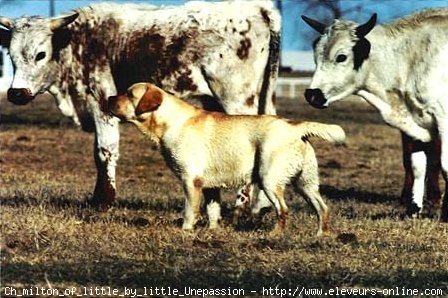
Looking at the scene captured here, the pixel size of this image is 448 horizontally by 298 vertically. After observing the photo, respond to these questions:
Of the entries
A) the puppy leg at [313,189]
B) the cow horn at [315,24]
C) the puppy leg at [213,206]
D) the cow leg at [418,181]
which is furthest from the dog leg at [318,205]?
the cow horn at [315,24]

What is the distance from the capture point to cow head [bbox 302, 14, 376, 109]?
10875 millimetres

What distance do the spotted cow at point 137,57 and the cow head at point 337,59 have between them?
73 centimetres

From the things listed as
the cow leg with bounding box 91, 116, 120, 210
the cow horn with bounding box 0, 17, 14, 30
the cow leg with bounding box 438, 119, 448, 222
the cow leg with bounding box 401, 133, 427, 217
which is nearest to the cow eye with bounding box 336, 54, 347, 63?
the cow leg with bounding box 438, 119, 448, 222

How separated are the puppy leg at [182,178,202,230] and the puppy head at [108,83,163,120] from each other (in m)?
0.80

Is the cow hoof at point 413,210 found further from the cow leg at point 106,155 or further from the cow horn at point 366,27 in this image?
the cow leg at point 106,155

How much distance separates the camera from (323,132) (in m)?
9.01

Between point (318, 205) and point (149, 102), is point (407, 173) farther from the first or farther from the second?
point (149, 102)

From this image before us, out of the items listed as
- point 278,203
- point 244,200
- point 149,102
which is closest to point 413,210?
point 244,200

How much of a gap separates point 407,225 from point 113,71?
12.7ft

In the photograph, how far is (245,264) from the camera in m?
7.57

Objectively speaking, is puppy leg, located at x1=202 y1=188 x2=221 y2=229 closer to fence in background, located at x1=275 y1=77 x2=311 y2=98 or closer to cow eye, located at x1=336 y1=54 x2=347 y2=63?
cow eye, located at x1=336 y1=54 x2=347 y2=63

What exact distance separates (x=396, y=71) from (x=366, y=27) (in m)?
0.68

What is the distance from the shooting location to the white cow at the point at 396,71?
10805 millimetres

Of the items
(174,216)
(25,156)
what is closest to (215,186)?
(174,216)
